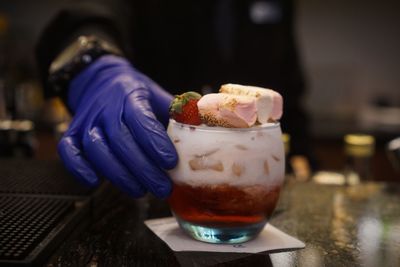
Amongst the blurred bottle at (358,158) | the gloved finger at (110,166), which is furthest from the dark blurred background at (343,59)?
the gloved finger at (110,166)

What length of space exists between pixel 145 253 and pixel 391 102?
3085 mm

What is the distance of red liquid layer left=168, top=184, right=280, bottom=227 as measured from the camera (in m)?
0.75

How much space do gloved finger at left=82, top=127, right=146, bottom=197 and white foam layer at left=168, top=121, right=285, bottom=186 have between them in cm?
11

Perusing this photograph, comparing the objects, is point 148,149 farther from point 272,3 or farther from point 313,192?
point 272,3

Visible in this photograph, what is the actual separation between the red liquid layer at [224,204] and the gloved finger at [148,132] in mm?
50

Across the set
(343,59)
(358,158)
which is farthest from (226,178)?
(343,59)

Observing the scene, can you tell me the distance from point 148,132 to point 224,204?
6.3 inches

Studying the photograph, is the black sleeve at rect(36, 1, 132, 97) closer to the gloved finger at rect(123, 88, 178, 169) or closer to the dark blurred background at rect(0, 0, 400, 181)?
the gloved finger at rect(123, 88, 178, 169)

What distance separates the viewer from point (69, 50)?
46.7 inches

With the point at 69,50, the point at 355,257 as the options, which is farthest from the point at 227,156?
the point at 69,50

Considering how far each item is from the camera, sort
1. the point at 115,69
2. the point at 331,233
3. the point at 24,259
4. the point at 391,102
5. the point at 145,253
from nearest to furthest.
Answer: the point at 24,259
the point at 145,253
the point at 331,233
the point at 115,69
the point at 391,102

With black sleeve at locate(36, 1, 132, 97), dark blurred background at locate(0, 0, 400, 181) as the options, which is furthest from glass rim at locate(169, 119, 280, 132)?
dark blurred background at locate(0, 0, 400, 181)

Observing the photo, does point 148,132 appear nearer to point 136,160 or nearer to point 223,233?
point 136,160

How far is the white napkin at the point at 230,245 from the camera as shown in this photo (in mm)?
761
